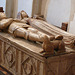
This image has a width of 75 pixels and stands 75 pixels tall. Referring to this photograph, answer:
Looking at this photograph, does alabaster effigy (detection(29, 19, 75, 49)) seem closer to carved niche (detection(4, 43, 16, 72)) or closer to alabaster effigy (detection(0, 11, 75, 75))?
alabaster effigy (detection(0, 11, 75, 75))

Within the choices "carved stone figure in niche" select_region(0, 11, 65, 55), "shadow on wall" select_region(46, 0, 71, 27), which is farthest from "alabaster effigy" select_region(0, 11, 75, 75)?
"shadow on wall" select_region(46, 0, 71, 27)

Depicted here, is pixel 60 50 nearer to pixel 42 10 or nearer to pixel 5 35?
pixel 5 35

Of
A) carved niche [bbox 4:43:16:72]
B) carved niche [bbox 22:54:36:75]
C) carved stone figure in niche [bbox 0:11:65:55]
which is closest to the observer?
carved stone figure in niche [bbox 0:11:65:55]

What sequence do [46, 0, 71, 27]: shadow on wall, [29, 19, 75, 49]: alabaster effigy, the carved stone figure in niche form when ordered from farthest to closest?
[46, 0, 71, 27]: shadow on wall
[29, 19, 75, 49]: alabaster effigy
the carved stone figure in niche

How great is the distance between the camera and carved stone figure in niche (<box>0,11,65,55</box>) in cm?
363

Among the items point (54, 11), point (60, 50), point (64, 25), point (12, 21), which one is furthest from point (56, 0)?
point (60, 50)

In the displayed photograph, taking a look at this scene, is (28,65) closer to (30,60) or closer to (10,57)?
(30,60)

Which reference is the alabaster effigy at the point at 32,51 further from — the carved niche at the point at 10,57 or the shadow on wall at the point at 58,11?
the shadow on wall at the point at 58,11

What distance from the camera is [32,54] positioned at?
385 centimetres

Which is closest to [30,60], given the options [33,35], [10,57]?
[33,35]

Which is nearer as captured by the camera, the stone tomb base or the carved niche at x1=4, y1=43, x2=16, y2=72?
the stone tomb base

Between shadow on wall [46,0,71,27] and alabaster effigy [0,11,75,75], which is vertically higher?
shadow on wall [46,0,71,27]

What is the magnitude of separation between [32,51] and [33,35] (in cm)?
35

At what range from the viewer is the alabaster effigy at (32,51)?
12.1 feet
